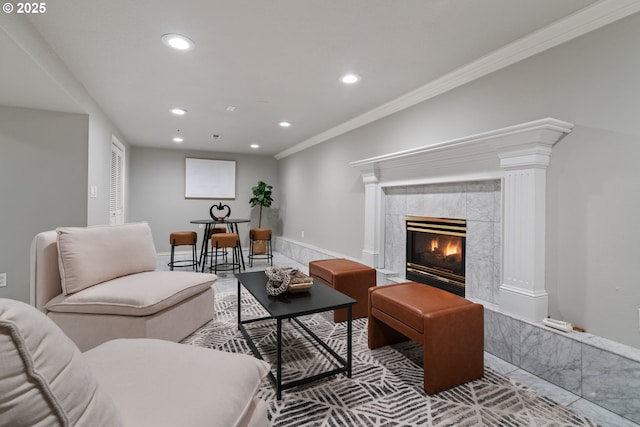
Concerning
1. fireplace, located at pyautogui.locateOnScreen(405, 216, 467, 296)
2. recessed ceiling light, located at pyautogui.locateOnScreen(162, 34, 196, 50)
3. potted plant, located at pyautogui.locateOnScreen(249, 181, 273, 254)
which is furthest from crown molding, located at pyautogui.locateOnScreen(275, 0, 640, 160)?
potted plant, located at pyautogui.locateOnScreen(249, 181, 273, 254)

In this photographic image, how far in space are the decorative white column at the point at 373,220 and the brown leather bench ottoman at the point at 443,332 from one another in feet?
5.13

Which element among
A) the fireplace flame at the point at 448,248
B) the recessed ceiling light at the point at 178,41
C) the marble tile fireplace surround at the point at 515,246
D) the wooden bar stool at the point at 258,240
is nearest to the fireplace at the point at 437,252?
the fireplace flame at the point at 448,248

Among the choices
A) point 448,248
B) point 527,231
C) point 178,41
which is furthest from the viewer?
point 448,248

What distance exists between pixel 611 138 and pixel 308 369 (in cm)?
238

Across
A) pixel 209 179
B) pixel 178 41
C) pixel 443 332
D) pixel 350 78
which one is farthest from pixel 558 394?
pixel 209 179

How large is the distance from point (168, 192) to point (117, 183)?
5.08ft

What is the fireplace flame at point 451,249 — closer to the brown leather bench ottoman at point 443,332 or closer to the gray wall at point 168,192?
the brown leather bench ottoman at point 443,332

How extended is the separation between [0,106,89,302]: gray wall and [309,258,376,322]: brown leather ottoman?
104 inches

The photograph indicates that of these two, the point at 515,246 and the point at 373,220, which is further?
the point at 373,220

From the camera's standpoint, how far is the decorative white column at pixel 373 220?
12.3 feet

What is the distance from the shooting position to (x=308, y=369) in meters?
2.08

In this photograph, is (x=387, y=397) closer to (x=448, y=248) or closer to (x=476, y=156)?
(x=448, y=248)

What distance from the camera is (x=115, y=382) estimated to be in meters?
1.08

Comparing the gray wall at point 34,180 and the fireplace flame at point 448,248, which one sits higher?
the gray wall at point 34,180
